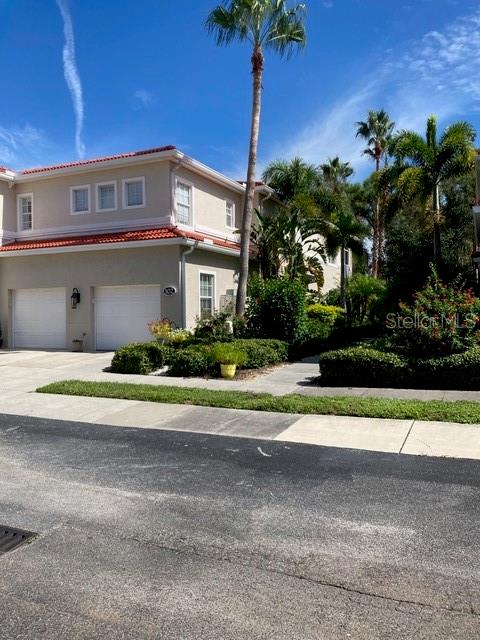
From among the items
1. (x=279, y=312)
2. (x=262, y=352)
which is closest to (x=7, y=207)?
(x=279, y=312)

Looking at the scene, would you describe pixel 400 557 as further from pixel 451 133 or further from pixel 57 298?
pixel 451 133

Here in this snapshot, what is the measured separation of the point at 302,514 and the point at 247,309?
1267cm

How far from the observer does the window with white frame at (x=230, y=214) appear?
73.6 ft

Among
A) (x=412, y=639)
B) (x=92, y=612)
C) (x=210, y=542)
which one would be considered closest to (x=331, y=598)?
(x=412, y=639)

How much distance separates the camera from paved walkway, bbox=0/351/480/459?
7.03 meters

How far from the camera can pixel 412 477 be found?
18.5 ft

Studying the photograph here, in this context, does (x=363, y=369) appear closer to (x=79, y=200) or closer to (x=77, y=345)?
(x=77, y=345)

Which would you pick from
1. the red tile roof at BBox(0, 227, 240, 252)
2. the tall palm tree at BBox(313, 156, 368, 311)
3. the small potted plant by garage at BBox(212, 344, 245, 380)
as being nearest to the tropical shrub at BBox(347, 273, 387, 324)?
the tall palm tree at BBox(313, 156, 368, 311)

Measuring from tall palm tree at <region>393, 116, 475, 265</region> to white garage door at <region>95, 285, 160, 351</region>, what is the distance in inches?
435

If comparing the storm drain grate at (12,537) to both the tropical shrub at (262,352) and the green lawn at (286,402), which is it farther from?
the tropical shrub at (262,352)

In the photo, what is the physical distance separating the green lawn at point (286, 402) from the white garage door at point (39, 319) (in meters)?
8.15

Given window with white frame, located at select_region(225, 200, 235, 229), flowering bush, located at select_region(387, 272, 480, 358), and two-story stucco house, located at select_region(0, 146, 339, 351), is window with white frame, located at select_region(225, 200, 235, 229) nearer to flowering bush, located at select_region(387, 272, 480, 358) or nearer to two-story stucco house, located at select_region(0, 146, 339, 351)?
two-story stucco house, located at select_region(0, 146, 339, 351)

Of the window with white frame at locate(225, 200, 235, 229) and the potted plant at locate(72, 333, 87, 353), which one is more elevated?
the window with white frame at locate(225, 200, 235, 229)

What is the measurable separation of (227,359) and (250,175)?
7503mm
